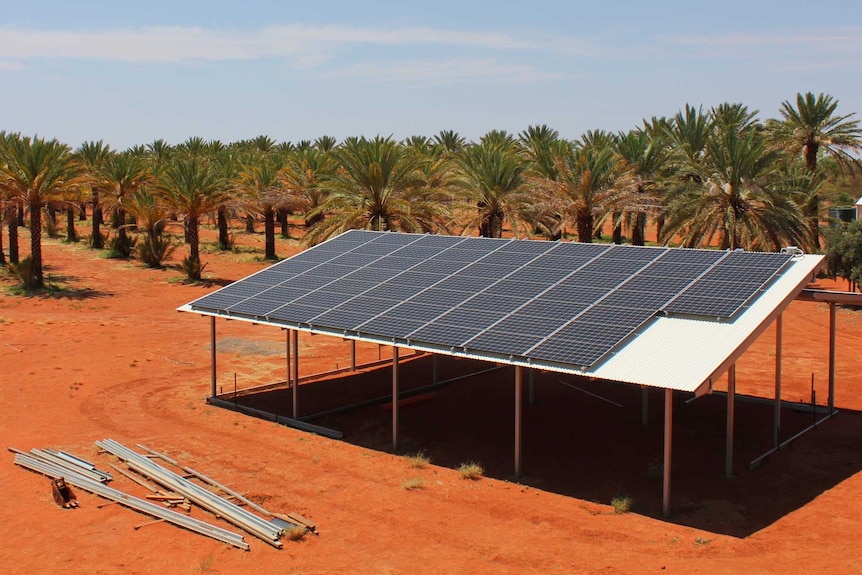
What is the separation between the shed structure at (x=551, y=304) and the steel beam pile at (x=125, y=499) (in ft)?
17.6

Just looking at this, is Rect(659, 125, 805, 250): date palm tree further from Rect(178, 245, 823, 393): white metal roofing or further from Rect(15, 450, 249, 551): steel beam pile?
Rect(15, 450, 249, 551): steel beam pile

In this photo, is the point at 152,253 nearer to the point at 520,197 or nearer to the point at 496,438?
the point at 520,197

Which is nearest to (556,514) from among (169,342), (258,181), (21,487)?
(21,487)

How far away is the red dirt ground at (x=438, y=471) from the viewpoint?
43.8 feet

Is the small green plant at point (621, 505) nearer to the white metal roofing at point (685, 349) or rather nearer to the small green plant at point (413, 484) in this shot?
the white metal roofing at point (685, 349)

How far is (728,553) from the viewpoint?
523 inches

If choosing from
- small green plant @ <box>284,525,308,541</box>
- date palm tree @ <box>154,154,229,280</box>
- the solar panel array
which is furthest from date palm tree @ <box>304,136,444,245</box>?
small green plant @ <box>284,525,308,541</box>

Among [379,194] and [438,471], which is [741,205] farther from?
[438,471]

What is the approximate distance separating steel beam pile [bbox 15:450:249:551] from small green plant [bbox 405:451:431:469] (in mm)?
4800

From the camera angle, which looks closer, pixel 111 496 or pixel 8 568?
pixel 8 568

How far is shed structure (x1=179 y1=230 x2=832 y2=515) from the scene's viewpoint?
1559cm

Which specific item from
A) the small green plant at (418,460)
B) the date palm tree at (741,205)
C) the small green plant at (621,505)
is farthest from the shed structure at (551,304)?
the date palm tree at (741,205)

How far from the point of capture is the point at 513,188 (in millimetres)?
38375

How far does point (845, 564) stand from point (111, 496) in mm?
12141
